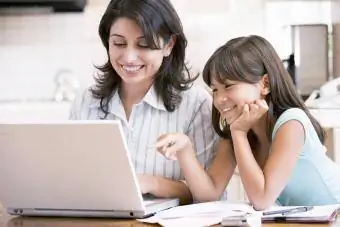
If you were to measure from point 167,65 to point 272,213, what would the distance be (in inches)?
22.9

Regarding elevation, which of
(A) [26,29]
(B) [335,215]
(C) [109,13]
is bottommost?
(B) [335,215]

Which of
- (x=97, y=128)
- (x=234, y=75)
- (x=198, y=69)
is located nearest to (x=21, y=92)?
(x=198, y=69)

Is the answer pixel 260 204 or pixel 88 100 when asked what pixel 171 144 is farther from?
pixel 88 100

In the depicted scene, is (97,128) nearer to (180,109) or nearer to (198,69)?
(180,109)

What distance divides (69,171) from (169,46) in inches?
21.1

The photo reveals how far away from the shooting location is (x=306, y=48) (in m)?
3.02

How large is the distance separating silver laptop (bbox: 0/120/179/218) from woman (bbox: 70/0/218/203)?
278 mm

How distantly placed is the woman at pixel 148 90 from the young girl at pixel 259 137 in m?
0.08

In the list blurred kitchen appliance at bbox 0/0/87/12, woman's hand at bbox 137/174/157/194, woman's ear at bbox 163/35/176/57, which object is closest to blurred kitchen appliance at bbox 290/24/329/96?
blurred kitchen appliance at bbox 0/0/87/12

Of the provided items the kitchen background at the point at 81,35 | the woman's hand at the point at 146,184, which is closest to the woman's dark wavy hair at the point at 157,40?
the woman's hand at the point at 146,184

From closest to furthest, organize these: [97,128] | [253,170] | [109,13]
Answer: [97,128] < [253,170] < [109,13]

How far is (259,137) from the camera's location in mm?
1456

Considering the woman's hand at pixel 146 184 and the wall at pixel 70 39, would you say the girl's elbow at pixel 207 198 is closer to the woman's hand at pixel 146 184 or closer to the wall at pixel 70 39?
the woman's hand at pixel 146 184

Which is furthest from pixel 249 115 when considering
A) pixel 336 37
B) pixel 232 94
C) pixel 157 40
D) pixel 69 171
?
pixel 336 37
